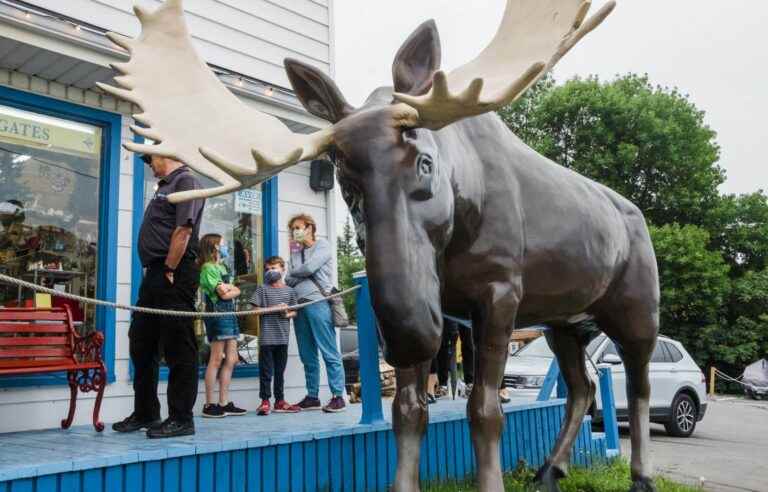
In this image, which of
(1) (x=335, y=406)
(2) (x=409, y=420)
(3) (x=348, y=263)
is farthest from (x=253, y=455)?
(3) (x=348, y=263)

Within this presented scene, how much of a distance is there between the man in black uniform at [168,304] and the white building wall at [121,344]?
3.26ft

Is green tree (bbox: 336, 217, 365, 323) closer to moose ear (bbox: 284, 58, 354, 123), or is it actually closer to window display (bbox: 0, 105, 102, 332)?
window display (bbox: 0, 105, 102, 332)

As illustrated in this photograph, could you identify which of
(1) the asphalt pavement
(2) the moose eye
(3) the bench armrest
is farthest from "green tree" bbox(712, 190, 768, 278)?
(2) the moose eye


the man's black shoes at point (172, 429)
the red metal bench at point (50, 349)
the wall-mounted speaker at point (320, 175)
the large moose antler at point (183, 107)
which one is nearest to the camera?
the large moose antler at point (183, 107)

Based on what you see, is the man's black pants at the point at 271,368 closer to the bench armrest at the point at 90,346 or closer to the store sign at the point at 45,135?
the bench armrest at the point at 90,346

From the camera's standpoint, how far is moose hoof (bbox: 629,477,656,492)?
11.8ft

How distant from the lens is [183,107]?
3.06 m

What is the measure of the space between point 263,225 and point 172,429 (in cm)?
312

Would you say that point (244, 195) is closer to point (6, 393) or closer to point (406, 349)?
point (6, 393)

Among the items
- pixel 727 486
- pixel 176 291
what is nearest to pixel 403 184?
pixel 176 291

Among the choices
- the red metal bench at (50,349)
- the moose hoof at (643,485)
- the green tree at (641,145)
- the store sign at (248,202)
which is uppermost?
the green tree at (641,145)

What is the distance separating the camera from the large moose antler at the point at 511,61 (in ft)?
7.47

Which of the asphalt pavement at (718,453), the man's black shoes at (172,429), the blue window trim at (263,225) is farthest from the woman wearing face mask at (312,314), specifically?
the asphalt pavement at (718,453)

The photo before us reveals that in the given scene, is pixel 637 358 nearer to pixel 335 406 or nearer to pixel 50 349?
pixel 335 406
